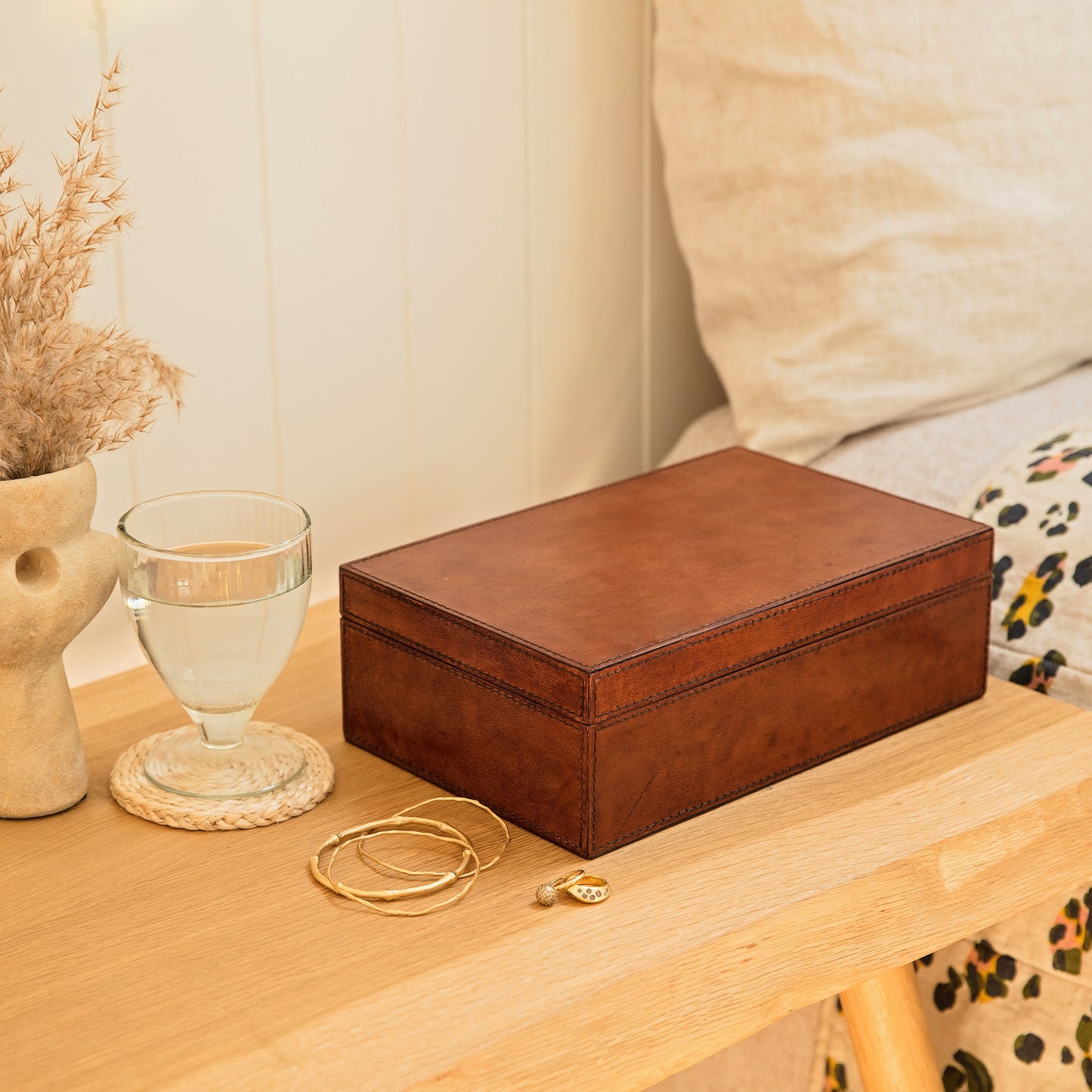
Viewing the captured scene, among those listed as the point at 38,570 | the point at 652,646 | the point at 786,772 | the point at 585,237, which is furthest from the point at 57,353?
the point at 585,237

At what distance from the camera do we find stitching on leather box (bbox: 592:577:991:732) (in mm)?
699

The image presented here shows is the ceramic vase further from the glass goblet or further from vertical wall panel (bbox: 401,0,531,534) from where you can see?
vertical wall panel (bbox: 401,0,531,534)

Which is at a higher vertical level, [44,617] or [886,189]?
[886,189]

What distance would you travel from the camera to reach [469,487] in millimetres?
1147

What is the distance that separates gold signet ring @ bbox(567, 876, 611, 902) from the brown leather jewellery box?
31mm

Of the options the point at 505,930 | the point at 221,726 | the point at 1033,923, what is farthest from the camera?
the point at 1033,923

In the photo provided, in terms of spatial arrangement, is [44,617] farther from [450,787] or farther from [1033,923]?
[1033,923]

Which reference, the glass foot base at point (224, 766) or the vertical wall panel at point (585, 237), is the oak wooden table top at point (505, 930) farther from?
the vertical wall panel at point (585, 237)

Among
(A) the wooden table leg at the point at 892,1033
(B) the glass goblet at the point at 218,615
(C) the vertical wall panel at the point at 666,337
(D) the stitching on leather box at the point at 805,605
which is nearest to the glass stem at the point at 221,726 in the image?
(B) the glass goblet at the point at 218,615

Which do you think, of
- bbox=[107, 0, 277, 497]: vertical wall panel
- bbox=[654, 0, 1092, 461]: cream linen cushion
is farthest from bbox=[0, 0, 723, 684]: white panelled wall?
bbox=[654, 0, 1092, 461]: cream linen cushion

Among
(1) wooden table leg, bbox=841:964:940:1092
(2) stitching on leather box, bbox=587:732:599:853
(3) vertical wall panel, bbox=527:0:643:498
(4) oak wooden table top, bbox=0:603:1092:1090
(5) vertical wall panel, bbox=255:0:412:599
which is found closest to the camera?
(4) oak wooden table top, bbox=0:603:1092:1090

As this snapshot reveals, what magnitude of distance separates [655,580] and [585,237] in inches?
18.7

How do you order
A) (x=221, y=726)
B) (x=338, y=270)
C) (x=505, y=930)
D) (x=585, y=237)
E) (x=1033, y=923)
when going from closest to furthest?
(x=505, y=930), (x=221, y=726), (x=1033, y=923), (x=338, y=270), (x=585, y=237)

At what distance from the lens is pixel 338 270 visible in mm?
1008
